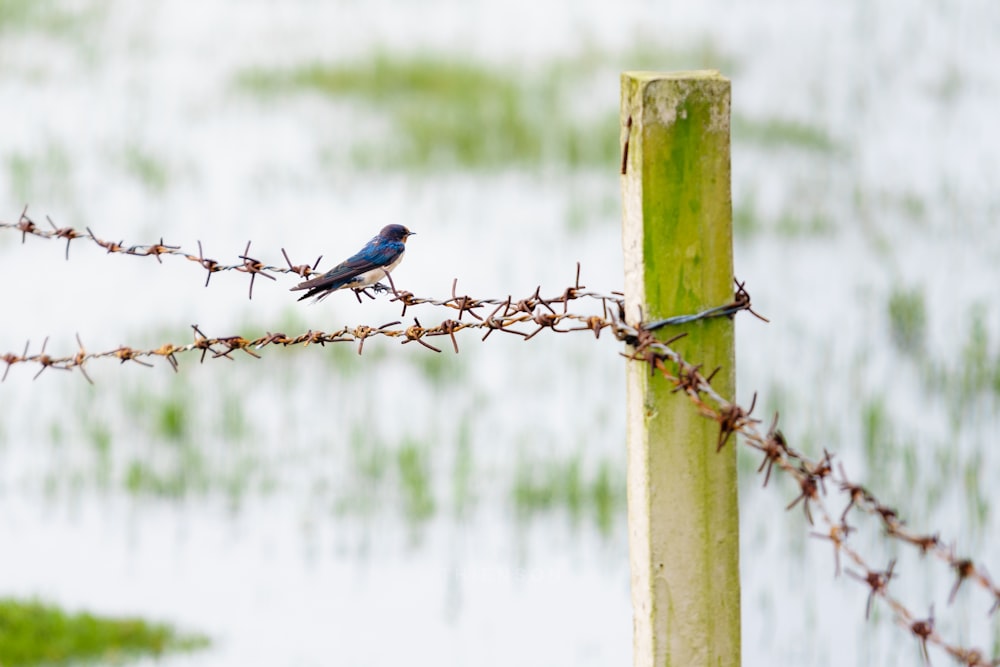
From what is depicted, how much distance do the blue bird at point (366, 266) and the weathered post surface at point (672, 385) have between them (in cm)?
82

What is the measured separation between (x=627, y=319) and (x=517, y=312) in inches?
13.1

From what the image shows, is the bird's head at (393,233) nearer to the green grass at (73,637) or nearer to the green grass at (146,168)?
the green grass at (73,637)

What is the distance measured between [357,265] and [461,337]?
4.32 metres

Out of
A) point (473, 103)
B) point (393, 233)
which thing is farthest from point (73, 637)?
point (473, 103)

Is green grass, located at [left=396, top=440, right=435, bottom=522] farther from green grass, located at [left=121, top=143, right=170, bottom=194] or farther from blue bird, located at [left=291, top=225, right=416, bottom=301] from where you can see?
green grass, located at [left=121, top=143, right=170, bottom=194]

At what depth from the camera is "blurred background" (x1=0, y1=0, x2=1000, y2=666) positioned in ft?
16.7

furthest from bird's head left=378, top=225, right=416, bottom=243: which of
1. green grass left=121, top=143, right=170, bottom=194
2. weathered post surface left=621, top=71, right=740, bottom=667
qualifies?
green grass left=121, top=143, right=170, bottom=194

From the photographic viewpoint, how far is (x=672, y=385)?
2002 mm

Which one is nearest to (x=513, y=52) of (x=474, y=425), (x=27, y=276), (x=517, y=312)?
(x=27, y=276)

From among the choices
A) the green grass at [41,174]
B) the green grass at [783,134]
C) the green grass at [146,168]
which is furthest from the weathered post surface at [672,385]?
the green grass at [783,134]

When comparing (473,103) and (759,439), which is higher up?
(473,103)

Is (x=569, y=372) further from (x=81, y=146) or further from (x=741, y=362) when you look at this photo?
(x=81, y=146)

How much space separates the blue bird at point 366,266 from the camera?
2.69m

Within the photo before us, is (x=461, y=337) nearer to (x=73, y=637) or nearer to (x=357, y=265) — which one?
(x=73, y=637)
